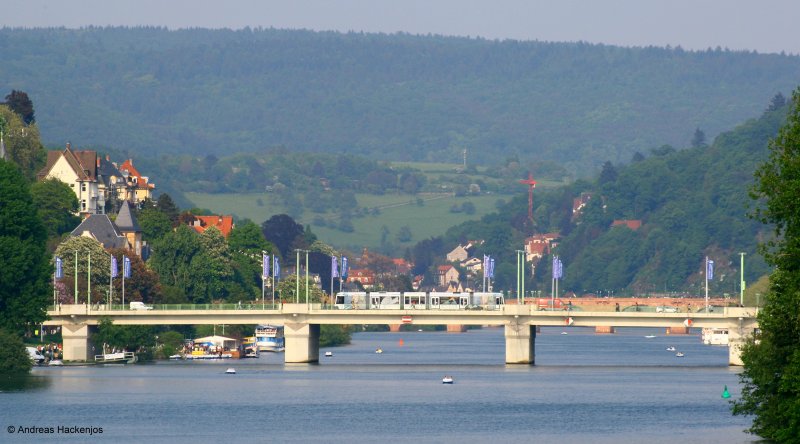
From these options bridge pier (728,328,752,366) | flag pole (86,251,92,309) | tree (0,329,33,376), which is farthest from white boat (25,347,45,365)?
bridge pier (728,328,752,366)

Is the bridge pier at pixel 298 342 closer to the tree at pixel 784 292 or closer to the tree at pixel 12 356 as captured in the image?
the tree at pixel 12 356

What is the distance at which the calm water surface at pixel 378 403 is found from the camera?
97.6m

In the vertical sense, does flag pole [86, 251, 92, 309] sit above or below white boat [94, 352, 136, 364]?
above

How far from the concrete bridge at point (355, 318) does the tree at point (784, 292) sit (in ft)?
250

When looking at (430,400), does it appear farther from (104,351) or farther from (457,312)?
(104,351)

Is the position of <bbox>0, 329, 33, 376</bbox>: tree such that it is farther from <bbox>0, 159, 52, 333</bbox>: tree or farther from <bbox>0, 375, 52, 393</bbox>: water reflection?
<bbox>0, 159, 52, 333</bbox>: tree

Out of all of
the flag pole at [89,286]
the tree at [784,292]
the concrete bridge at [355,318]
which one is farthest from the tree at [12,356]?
the tree at [784,292]

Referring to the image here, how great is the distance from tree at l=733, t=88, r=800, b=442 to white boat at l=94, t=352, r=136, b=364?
304ft

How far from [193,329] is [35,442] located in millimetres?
106960

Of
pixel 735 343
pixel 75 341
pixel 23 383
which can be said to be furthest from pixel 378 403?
pixel 75 341

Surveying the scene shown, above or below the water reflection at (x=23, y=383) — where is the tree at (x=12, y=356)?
above

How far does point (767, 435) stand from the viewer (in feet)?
272

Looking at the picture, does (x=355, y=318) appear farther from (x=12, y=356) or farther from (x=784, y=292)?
(x=784, y=292)

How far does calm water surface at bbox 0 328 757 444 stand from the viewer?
9762 centimetres
